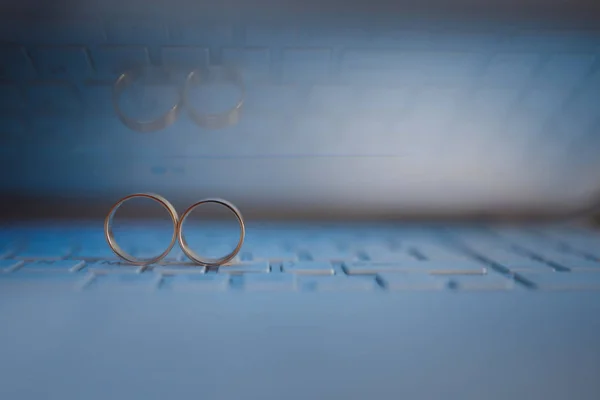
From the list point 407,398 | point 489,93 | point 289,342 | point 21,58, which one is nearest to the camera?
point 407,398

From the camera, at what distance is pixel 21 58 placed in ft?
3.79

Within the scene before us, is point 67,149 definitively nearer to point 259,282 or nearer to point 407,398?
point 259,282

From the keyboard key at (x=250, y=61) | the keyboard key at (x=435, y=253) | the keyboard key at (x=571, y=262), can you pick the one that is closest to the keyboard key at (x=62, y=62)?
the keyboard key at (x=250, y=61)

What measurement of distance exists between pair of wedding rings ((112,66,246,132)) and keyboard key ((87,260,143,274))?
549 millimetres

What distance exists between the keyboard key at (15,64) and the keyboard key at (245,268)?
3.07 feet

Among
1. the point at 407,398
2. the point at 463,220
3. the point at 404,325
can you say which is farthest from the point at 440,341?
the point at 463,220

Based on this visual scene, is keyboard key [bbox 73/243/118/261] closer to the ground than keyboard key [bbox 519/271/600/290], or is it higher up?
higher up

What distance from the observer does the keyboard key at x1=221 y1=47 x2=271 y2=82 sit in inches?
46.2

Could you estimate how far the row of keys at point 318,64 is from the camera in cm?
116

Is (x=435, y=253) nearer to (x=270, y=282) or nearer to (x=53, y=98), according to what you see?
(x=270, y=282)

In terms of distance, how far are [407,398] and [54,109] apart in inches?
53.2

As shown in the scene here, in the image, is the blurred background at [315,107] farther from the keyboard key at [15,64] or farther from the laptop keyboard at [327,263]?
the laptop keyboard at [327,263]

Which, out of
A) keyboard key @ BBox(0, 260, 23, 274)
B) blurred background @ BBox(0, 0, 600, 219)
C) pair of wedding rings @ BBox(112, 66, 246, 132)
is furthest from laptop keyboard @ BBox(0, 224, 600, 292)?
pair of wedding rings @ BBox(112, 66, 246, 132)

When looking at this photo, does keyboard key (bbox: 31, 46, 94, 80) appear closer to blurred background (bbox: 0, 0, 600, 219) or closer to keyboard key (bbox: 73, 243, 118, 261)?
blurred background (bbox: 0, 0, 600, 219)
